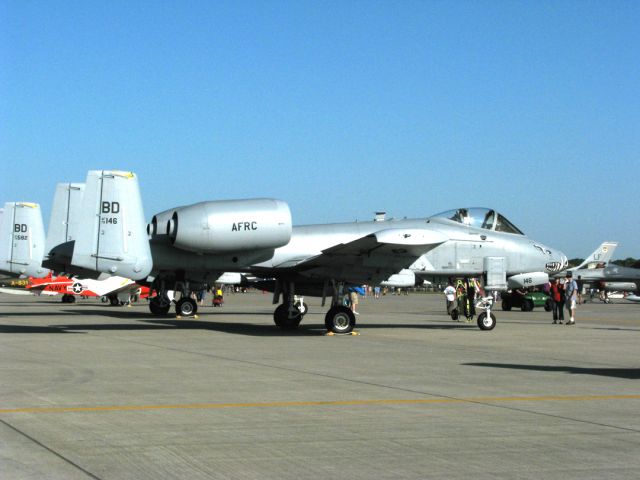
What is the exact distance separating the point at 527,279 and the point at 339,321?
6.81m

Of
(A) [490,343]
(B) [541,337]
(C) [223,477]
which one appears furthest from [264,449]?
(B) [541,337]

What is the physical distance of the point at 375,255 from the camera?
22125mm

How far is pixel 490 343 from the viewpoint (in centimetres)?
2052

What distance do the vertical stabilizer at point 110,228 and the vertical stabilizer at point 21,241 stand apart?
6129 millimetres

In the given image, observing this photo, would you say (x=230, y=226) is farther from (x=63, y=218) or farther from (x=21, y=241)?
(x=63, y=218)

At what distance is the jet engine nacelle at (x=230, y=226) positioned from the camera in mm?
20688

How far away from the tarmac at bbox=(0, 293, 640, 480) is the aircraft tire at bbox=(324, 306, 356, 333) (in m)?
4.08

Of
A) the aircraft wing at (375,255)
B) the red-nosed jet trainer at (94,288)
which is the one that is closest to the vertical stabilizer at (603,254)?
the red-nosed jet trainer at (94,288)

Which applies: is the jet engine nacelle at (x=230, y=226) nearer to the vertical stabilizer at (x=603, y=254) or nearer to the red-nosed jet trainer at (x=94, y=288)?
the red-nosed jet trainer at (x=94, y=288)

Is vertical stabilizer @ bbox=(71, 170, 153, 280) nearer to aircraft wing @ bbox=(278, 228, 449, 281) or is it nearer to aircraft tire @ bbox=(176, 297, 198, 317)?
aircraft wing @ bbox=(278, 228, 449, 281)

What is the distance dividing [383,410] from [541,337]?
14371 millimetres

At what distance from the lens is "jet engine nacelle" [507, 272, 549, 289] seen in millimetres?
26016

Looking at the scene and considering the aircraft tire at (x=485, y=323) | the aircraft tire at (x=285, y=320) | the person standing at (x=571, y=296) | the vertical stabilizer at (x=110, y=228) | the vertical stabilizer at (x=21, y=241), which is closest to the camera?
the vertical stabilizer at (x=110, y=228)

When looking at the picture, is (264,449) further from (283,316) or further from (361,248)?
(283,316)
